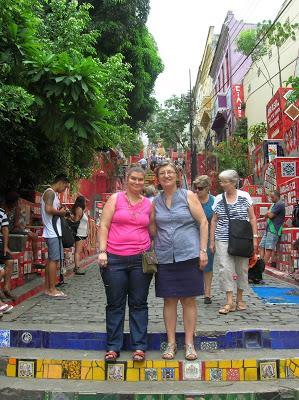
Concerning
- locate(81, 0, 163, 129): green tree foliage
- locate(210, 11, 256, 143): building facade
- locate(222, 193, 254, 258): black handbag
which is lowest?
locate(222, 193, 254, 258): black handbag

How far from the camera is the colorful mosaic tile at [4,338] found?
502 cm

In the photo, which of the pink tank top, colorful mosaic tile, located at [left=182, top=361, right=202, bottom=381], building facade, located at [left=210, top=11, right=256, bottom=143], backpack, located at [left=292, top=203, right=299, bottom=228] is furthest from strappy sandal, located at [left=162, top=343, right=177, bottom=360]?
building facade, located at [left=210, top=11, right=256, bottom=143]

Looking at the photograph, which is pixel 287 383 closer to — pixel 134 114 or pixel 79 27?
pixel 79 27

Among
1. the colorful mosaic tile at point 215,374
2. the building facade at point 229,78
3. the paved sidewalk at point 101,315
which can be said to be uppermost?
the building facade at point 229,78

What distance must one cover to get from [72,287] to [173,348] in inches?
179

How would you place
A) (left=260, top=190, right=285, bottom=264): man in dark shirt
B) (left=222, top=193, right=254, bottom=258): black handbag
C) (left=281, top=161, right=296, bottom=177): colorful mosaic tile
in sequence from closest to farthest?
(left=222, top=193, right=254, bottom=258): black handbag, (left=260, top=190, right=285, bottom=264): man in dark shirt, (left=281, top=161, right=296, bottom=177): colorful mosaic tile

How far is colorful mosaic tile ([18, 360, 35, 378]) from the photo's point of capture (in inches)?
179

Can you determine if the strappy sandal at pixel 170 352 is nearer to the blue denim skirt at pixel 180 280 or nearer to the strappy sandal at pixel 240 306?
the blue denim skirt at pixel 180 280

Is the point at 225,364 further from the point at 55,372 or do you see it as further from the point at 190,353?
the point at 55,372

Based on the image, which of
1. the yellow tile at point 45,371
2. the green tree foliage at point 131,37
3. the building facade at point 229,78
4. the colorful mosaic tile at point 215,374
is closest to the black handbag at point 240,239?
the colorful mosaic tile at point 215,374

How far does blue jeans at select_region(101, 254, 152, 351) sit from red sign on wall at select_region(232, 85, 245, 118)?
23894 millimetres

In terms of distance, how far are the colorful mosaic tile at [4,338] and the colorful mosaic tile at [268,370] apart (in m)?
2.56

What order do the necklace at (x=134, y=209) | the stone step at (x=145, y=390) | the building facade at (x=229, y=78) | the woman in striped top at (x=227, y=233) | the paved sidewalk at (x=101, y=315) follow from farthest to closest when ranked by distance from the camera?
the building facade at (x=229, y=78)
the woman in striped top at (x=227, y=233)
the paved sidewalk at (x=101, y=315)
the necklace at (x=134, y=209)
the stone step at (x=145, y=390)

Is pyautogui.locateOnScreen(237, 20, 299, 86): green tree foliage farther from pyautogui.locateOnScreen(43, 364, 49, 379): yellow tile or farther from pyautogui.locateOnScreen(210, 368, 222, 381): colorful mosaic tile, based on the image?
pyautogui.locateOnScreen(43, 364, 49, 379): yellow tile
